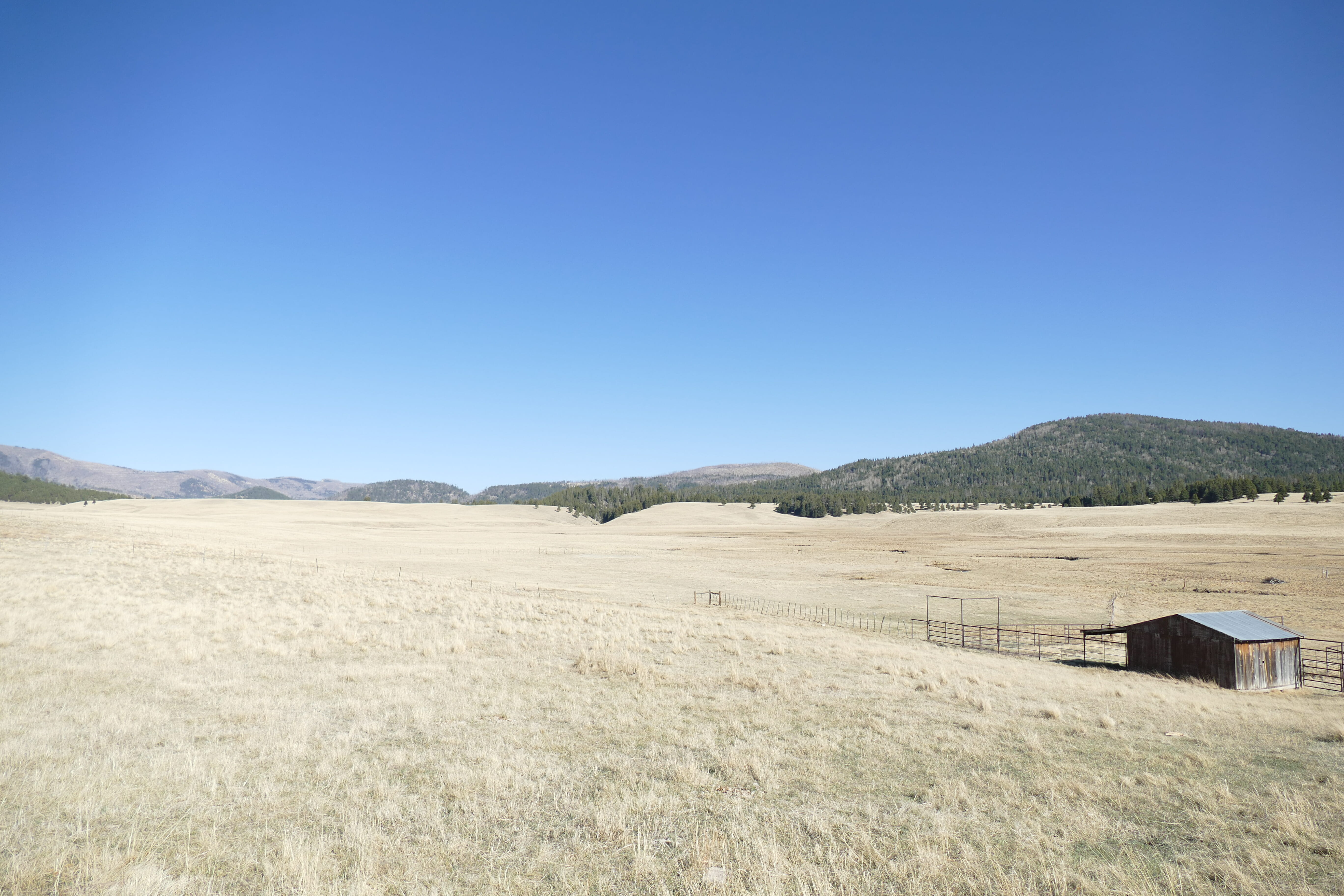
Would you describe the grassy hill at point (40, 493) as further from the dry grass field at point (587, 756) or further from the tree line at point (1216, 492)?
the tree line at point (1216, 492)

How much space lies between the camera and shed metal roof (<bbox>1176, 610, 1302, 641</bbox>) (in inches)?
1049

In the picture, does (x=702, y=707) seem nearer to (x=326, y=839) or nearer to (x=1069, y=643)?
(x=326, y=839)

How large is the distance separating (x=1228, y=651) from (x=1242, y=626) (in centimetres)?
208

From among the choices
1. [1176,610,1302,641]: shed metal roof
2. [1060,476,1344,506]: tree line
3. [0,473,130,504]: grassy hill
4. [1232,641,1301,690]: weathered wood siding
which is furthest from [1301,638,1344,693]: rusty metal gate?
[0,473,130,504]: grassy hill

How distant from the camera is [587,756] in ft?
43.8

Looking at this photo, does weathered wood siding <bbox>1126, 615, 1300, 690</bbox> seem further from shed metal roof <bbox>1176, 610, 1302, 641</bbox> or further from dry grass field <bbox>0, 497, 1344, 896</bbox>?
dry grass field <bbox>0, 497, 1344, 896</bbox>

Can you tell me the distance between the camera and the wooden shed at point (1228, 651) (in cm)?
2636

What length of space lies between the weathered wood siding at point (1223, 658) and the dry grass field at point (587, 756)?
1.08 meters

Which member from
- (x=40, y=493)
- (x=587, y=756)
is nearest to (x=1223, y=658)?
(x=587, y=756)

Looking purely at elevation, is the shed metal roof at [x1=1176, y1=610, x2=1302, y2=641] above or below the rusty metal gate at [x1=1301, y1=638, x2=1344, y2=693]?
above

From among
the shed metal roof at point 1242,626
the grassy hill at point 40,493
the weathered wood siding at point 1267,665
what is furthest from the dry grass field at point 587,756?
the grassy hill at point 40,493

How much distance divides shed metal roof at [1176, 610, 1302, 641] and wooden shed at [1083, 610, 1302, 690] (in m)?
0.03

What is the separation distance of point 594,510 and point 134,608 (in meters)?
165

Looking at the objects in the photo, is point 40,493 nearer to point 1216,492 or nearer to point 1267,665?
point 1267,665
